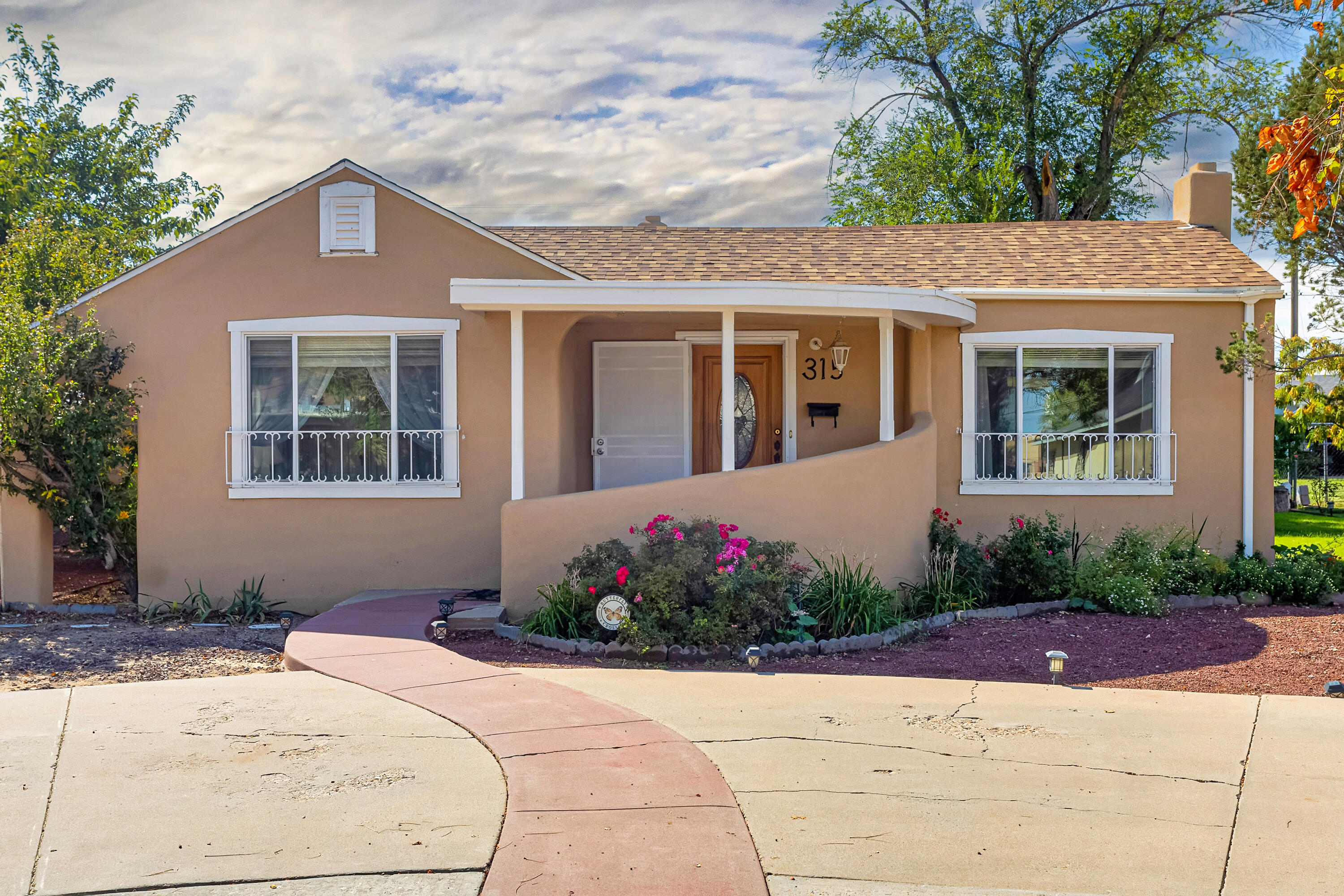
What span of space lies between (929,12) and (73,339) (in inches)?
825

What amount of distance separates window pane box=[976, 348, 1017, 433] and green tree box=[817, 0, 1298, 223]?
12.7 m

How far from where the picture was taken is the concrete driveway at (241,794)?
12.0 feet

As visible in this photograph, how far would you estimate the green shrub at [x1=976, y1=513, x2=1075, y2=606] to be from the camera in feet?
32.1

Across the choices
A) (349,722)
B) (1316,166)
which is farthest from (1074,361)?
(349,722)

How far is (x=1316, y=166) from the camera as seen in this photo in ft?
14.7

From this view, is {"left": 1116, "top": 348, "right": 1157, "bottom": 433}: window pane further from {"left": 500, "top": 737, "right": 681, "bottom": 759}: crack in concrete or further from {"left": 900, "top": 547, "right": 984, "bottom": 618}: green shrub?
{"left": 500, "top": 737, "right": 681, "bottom": 759}: crack in concrete

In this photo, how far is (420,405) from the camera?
9.98 meters

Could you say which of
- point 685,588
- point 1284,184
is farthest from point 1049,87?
point 685,588

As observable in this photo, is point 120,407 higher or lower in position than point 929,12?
lower

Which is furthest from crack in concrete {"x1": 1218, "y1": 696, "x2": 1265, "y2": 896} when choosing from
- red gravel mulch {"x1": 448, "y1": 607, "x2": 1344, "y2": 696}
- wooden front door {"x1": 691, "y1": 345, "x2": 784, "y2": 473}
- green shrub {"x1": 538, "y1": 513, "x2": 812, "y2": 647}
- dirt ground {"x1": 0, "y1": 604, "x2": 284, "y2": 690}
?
wooden front door {"x1": 691, "y1": 345, "x2": 784, "y2": 473}

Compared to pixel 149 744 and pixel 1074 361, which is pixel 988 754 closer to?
pixel 149 744

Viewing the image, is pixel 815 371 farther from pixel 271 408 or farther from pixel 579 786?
pixel 579 786

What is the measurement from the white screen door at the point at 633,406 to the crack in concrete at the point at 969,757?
6.76 m

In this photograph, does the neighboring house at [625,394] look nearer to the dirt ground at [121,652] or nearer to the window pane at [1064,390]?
the window pane at [1064,390]
